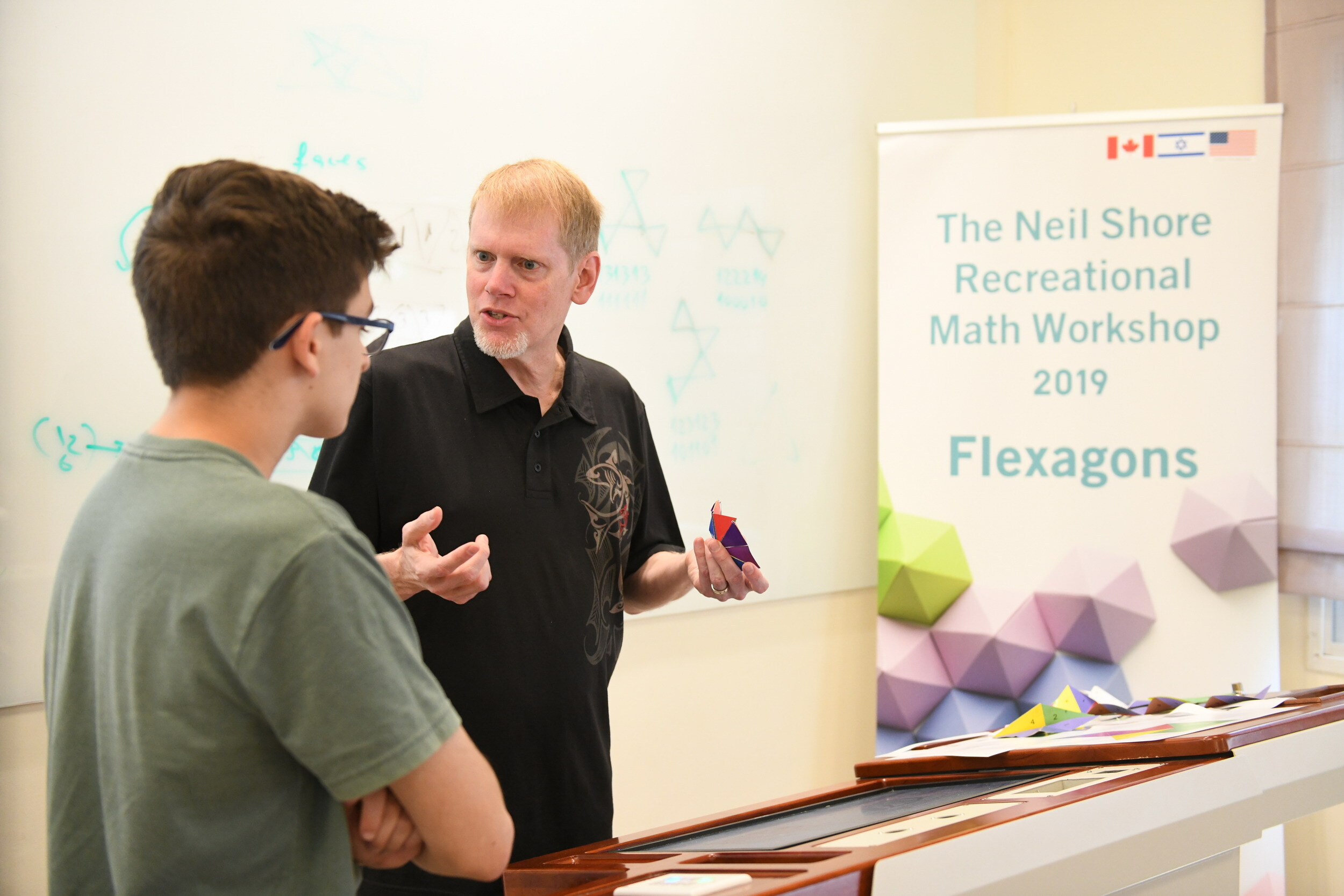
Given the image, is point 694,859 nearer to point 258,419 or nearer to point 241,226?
point 258,419

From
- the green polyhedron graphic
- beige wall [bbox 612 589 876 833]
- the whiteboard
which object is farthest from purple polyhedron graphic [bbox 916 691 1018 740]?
the whiteboard

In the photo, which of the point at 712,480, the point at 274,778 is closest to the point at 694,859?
the point at 274,778

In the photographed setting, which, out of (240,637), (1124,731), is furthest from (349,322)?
(1124,731)

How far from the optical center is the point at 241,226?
807 mm

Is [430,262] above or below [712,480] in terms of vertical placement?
above

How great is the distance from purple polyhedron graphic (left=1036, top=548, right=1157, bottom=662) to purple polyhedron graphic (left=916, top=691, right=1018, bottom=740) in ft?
0.80

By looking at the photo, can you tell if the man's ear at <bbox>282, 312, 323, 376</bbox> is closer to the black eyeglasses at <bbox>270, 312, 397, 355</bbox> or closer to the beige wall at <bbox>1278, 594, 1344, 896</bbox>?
the black eyeglasses at <bbox>270, 312, 397, 355</bbox>

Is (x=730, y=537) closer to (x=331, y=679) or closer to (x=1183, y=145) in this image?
(x=331, y=679)

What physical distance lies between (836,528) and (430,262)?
60.7 inches

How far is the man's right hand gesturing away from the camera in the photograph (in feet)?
3.84

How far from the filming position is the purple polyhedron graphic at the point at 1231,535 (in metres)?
2.86

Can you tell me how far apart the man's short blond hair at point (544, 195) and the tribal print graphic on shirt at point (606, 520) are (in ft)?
1.01

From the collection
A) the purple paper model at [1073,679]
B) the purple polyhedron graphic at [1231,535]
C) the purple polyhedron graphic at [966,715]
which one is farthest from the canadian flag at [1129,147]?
the purple polyhedron graphic at [966,715]

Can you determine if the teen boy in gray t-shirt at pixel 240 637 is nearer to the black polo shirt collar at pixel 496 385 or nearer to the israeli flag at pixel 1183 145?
the black polo shirt collar at pixel 496 385
